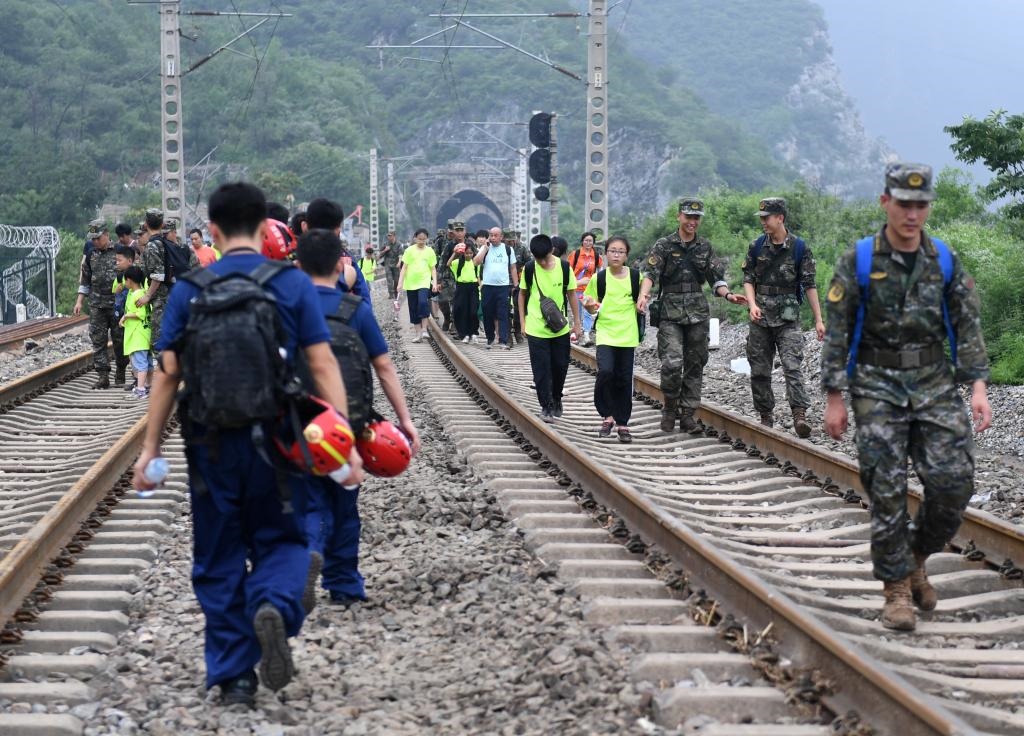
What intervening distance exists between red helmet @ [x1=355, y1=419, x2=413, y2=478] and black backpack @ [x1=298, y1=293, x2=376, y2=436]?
0.40ft

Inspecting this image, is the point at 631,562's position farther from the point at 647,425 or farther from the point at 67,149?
the point at 67,149

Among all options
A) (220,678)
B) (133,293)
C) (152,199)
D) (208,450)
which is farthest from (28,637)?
(152,199)

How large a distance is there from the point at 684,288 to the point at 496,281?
362 inches

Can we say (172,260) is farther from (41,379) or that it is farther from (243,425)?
(243,425)

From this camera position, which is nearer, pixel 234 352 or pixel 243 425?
pixel 234 352

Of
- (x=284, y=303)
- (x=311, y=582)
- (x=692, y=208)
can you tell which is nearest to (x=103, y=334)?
(x=692, y=208)

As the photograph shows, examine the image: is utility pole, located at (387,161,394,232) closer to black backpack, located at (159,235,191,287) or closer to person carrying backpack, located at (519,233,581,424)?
black backpack, located at (159,235,191,287)

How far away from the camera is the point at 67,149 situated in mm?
93312

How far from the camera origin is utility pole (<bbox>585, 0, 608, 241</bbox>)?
2502cm

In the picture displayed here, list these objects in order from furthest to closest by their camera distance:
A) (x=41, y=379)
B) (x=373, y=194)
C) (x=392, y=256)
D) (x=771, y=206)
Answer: (x=373, y=194) → (x=392, y=256) → (x=41, y=379) → (x=771, y=206)

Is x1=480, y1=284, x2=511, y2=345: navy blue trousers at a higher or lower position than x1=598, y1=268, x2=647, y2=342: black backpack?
lower

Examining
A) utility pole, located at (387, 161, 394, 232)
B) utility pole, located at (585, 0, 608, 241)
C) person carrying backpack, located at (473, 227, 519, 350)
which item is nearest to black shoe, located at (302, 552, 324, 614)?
person carrying backpack, located at (473, 227, 519, 350)

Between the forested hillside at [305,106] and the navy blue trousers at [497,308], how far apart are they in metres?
33.0

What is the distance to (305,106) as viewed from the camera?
127875 mm
